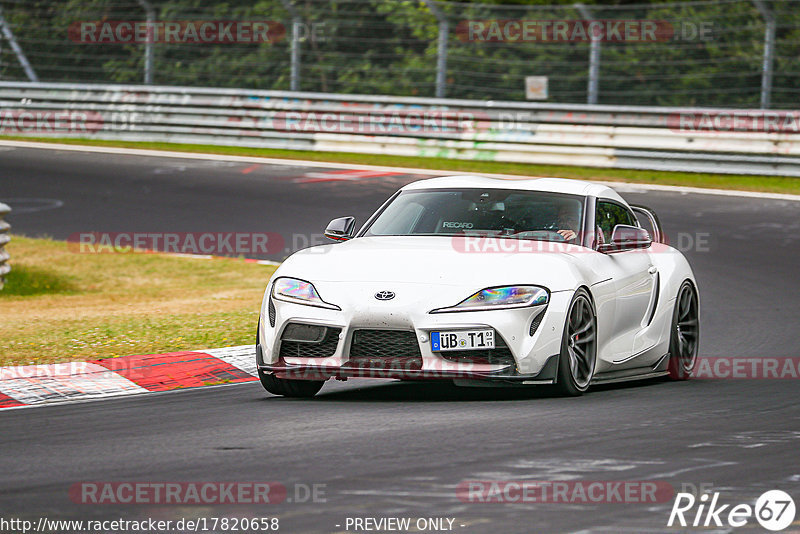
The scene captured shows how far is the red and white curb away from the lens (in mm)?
8359

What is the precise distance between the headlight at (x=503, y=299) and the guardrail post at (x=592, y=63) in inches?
622

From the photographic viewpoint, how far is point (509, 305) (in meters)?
7.59

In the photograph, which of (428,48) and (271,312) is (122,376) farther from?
(428,48)

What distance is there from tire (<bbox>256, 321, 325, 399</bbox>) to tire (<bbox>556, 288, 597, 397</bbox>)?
4.81ft

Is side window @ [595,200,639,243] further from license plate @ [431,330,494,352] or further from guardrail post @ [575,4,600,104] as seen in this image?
guardrail post @ [575,4,600,104]

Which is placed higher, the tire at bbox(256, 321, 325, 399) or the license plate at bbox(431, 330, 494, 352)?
the license plate at bbox(431, 330, 494, 352)

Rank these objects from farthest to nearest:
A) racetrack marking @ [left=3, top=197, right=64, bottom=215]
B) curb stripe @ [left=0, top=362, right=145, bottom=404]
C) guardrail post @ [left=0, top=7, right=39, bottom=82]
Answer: guardrail post @ [left=0, top=7, right=39, bottom=82] < racetrack marking @ [left=3, top=197, right=64, bottom=215] < curb stripe @ [left=0, top=362, right=145, bottom=404]

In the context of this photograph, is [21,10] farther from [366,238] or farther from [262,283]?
[366,238]

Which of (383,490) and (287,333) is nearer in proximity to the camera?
(383,490)

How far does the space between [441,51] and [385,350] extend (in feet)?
56.7

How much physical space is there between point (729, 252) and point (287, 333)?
911 cm

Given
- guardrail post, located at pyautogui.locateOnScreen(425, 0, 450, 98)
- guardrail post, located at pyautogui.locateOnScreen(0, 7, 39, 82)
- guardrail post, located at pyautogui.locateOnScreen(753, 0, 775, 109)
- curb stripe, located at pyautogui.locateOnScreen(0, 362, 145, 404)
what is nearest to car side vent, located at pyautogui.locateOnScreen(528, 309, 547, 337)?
curb stripe, located at pyautogui.locateOnScreen(0, 362, 145, 404)

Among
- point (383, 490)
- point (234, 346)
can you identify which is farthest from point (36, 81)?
point (383, 490)

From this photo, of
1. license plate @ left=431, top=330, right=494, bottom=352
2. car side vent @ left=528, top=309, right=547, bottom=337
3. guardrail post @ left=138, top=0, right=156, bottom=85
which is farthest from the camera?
guardrail post @ left=138, top=0, right=156, bottom=85
